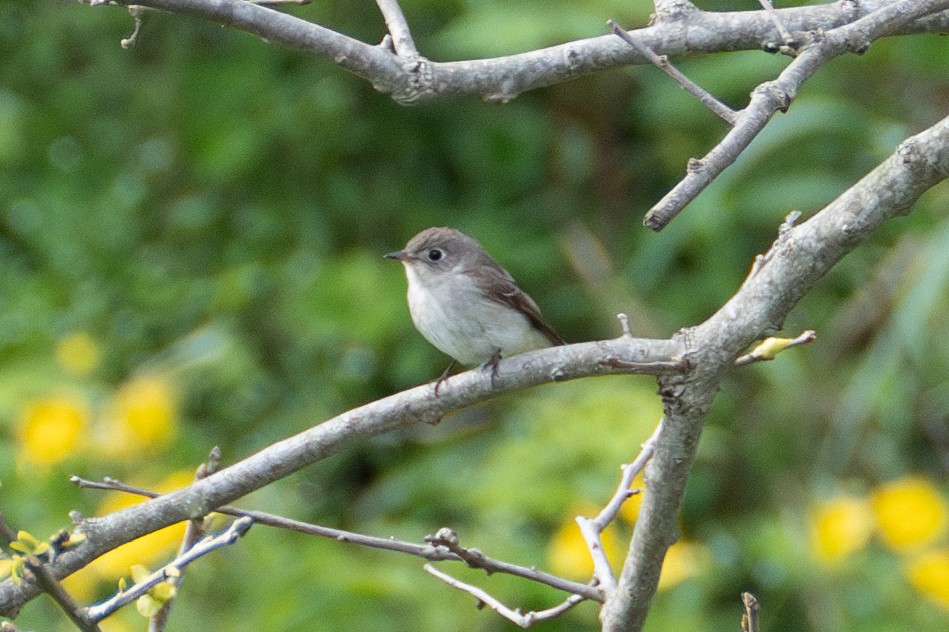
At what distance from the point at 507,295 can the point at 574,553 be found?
78cm

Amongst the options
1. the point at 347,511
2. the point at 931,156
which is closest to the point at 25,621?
the point at 347,511

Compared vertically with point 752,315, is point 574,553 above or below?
above

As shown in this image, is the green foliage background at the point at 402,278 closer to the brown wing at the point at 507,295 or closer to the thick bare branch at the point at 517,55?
the brown wing at the point at 507,295

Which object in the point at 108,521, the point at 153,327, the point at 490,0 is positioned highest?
the point at 490,0

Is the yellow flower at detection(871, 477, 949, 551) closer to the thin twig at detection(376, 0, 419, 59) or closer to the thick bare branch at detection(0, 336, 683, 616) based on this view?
the thick bare branch at detection(0, 336, 683, 616)

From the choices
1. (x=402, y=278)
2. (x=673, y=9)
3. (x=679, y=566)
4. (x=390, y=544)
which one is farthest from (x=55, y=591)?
(x=402, y=278)

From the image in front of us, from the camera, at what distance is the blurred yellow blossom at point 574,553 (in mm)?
3527

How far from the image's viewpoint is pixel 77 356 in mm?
4367

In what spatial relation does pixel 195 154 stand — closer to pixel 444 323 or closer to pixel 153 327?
pixel 153 327

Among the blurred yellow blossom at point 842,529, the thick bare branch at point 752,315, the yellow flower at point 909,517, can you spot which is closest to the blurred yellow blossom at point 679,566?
the blurred yellow blossom at point 842,529

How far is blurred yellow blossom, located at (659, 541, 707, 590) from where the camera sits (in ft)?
12.0

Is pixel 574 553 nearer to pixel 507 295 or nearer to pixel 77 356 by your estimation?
pixel 507 295

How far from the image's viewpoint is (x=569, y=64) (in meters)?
2.19

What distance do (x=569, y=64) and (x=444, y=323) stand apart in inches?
52.7
